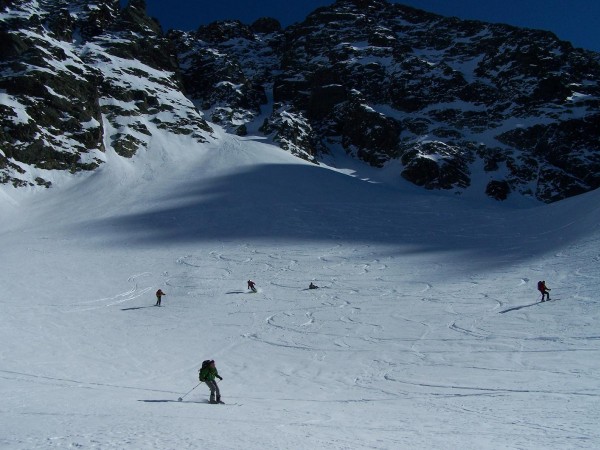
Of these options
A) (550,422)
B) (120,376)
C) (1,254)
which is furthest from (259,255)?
(550,422)

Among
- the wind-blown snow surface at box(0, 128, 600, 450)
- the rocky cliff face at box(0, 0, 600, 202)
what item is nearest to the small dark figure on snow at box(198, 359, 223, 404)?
the wind-blown snow surface at box(0, 128, 600, 450)

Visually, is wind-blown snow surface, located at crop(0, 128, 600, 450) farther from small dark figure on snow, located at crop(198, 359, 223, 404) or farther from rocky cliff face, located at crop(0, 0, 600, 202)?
rocky cliff face, located at crop(0, 0, 600, 202)

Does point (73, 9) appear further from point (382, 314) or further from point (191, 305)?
point (382, 314)

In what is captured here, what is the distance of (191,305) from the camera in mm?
26281

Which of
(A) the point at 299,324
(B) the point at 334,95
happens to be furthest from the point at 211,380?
(B) the point at 334,95

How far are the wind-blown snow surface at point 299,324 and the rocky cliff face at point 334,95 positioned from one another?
25.9 metres

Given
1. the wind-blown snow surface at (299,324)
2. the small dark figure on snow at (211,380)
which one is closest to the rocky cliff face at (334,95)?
the wind-blown snow surface at (299,324)

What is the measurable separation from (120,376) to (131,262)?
20.5 metres

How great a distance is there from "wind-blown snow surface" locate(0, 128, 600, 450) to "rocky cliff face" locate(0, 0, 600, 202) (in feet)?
85.0

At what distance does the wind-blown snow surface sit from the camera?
370 inches

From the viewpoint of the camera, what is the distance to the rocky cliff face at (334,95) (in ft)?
240

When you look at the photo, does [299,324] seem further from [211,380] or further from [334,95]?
[334,95]

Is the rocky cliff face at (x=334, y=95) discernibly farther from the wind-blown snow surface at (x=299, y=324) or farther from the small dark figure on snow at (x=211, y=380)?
the small dark figure on snow at (x=211, y=380)

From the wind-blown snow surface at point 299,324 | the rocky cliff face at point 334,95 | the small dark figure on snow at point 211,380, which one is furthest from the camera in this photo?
the rocky cliff face at point 334,95
